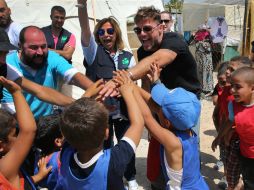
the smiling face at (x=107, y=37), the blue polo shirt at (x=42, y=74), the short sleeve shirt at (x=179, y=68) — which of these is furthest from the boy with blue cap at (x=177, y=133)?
the smiling face at (x=107, y=37)

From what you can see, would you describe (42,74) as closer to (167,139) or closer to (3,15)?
(167,139)

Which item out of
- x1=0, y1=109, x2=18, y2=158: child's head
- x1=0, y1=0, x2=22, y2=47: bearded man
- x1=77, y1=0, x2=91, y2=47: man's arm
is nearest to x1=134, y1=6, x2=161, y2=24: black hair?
x1=77, y1=0, x2=91, y2=47: man's arm

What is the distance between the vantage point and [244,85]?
2951mm

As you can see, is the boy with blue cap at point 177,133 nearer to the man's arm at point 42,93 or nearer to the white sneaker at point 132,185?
the man's arm at point 42,93

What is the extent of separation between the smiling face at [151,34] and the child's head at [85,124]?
1388 millimetres

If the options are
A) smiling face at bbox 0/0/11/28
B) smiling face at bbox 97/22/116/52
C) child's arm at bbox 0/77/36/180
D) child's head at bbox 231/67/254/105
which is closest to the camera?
child's arm at bbox 0/77/36/180

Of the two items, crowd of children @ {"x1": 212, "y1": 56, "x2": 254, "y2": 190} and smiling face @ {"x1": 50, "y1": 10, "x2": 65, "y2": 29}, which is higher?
smiling face @ {"x1": 50, "y1": 10, "x2": 65, "y2": 29}

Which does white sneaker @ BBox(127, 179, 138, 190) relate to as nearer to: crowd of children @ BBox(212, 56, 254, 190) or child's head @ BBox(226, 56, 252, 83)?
crowd of children @ BBox(212, 56, 254, 190)

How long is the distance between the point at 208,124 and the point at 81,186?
5.31 metres

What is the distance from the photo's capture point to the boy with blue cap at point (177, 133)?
2.40 meters

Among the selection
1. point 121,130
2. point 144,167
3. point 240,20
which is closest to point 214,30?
point 240,20

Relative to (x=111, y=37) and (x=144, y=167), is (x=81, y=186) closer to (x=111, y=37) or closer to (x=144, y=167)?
(x=111, y=37)

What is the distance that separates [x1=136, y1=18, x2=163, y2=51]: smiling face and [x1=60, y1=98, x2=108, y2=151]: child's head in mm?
1388

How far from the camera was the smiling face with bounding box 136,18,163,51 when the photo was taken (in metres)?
3.07
